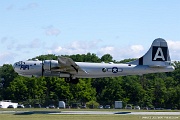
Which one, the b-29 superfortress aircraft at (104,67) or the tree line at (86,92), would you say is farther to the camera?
the tree line at (86,92)

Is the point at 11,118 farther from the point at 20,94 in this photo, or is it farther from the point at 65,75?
the point at 20,94

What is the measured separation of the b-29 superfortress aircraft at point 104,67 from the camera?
2758 inches

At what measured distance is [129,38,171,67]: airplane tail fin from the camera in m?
70.5

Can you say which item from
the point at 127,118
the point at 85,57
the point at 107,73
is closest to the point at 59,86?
the point at 85,57

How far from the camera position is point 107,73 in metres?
71.7

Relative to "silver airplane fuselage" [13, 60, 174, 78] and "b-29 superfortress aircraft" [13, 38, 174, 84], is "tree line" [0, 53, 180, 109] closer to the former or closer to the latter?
"b-29 superfortress aircraft" [13, 38, 174, 84]

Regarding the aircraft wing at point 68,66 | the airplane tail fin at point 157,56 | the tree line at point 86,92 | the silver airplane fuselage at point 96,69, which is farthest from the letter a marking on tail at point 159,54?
the tree line at point 86,92

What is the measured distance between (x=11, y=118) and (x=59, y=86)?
70878mm

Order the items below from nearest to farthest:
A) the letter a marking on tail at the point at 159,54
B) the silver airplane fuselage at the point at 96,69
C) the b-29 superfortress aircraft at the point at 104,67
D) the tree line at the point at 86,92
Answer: the b-29 superfortress aircraft at the point at 104,67 < the silver airplane fuselage at the point at 96,69 < the letter a marking on tail at the point at 159,54 < the tree line at the point at 86,92

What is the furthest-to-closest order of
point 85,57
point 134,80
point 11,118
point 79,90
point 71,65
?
point 85,57 → point 134,80 → point 79,90 → point 71,65 → point 11,118

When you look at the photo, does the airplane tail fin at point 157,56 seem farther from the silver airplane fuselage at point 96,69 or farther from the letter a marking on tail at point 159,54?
the silver airplane fuselage at point 96,69

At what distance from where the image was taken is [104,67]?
71562 millimetres

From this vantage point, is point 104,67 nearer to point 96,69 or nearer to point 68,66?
point 96,69

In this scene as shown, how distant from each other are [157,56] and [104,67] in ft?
23.4
